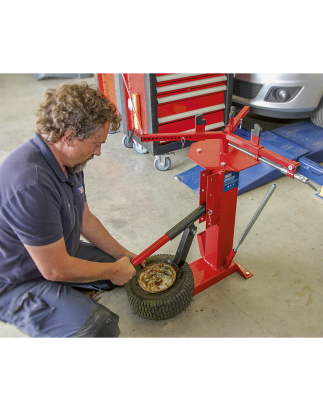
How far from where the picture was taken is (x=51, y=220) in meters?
1.48

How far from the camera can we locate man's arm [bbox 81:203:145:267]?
81.0 inches

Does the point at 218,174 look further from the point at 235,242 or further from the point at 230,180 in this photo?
the point at 235,242

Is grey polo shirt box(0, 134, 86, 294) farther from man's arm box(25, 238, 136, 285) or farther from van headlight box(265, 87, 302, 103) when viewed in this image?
van headlight box(265, 87, 302, 103)

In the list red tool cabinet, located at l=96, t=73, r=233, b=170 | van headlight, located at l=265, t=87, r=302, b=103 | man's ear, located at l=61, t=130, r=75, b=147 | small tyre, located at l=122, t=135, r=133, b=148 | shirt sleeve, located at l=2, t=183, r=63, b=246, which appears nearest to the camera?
shirt sleeve, located at l=2, t=183, r=63, b=246

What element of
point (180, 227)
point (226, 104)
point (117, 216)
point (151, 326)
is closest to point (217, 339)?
point (151, 326)

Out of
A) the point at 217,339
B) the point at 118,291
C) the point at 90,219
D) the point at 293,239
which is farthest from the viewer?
the point at 293,239

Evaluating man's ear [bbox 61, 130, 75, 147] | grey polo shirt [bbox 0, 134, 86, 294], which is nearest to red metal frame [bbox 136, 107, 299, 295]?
man's ear [bbox 61, 130, 75, 147]

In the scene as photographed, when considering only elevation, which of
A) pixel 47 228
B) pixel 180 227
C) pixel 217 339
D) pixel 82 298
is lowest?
pixel 217 339

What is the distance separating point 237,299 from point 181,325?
39 centimetres

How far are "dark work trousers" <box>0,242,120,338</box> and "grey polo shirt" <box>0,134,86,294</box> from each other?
61mm

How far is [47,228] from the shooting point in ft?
4.82

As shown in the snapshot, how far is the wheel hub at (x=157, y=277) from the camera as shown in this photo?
2047 mm

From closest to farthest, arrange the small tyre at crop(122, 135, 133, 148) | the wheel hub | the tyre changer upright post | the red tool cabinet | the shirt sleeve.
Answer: the shirt sleeve < the tyre changer upright post < the wheel hub < the red tool cabinet < the small tyre at crop(122, 135, 133, 148)

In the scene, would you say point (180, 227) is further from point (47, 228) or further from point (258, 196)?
point (258, 196)
